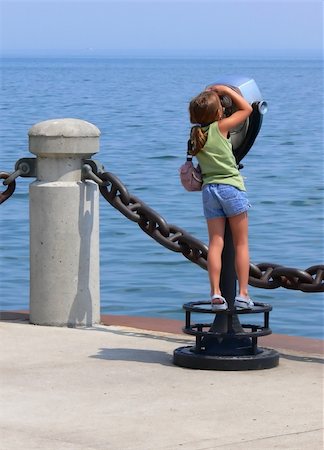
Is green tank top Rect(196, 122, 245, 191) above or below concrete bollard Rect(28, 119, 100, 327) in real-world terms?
above

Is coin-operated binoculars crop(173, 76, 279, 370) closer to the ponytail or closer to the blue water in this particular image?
the ponytail

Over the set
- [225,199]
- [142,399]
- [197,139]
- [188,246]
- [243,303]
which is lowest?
[142,399]

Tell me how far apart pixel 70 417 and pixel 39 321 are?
232 centimetres

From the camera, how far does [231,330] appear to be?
730cm

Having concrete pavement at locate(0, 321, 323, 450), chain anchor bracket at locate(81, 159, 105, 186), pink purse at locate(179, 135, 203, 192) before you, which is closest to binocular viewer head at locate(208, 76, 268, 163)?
pink purse at locate(179, 135, 203, 192)

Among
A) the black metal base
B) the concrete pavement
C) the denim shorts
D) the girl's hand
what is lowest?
the concrete pavement

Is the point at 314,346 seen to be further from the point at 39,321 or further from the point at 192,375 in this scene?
the point at 39,321

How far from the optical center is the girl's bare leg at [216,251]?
727 centimetres

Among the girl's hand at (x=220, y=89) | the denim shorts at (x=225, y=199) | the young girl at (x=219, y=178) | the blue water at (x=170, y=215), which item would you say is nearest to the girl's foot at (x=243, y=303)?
the young girl at (x=219, y=178)

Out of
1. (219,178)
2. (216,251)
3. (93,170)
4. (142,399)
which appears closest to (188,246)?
(93,170)

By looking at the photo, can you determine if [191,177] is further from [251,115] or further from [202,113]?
[251,115]

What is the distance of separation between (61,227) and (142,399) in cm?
211

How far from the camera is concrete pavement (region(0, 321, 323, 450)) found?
19.3ft

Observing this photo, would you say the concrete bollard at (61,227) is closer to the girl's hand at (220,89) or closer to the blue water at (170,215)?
the girl's hand at (220,89)
